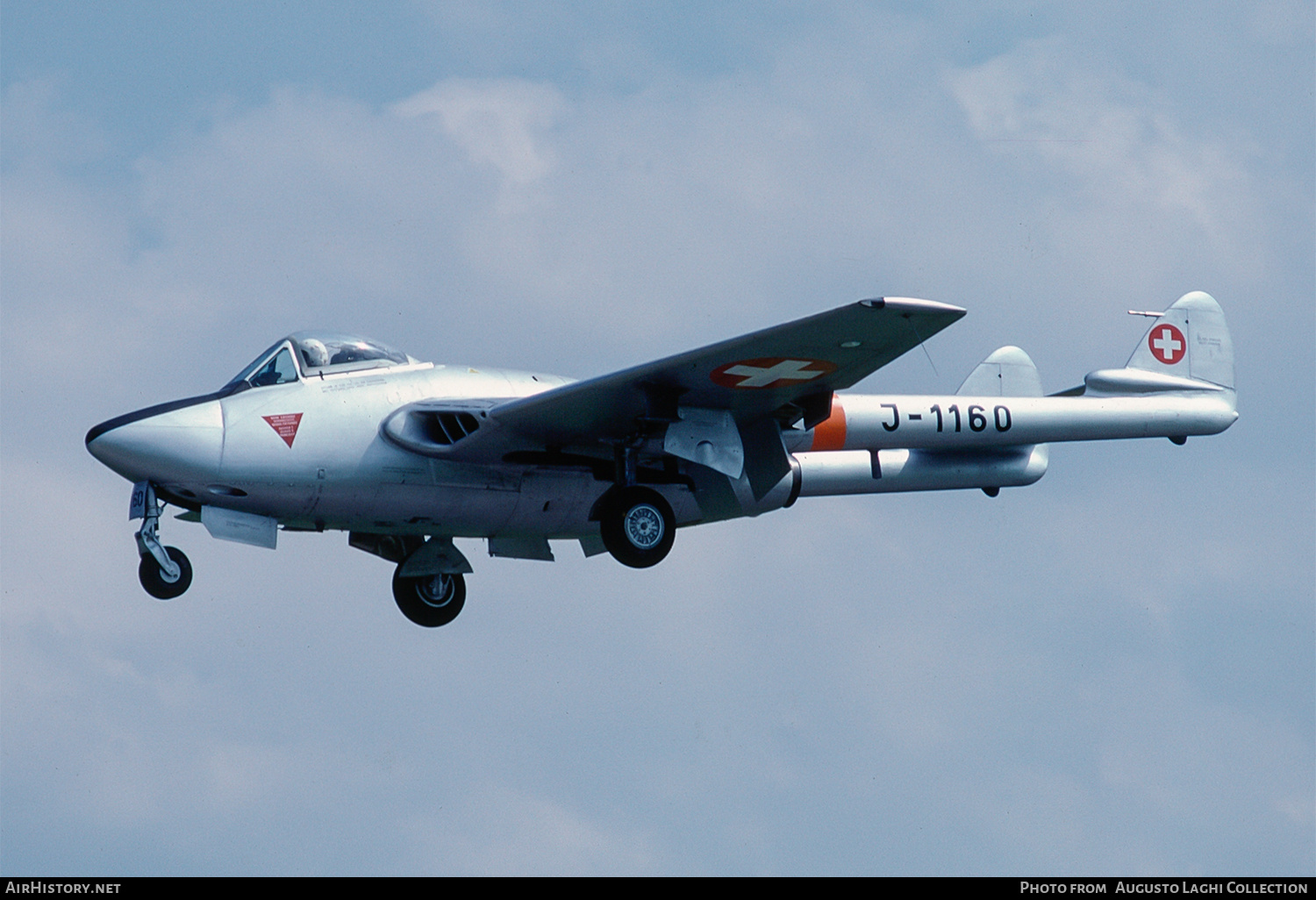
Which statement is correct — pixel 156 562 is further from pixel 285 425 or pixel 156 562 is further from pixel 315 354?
pixel 315 354

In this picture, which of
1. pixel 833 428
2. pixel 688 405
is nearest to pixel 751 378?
pixel 688 405

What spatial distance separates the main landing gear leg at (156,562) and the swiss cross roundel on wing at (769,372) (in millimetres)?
6026

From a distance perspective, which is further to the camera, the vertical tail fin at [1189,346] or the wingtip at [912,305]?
the vertical tail fin at [1189,346]

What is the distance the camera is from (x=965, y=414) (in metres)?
23.3

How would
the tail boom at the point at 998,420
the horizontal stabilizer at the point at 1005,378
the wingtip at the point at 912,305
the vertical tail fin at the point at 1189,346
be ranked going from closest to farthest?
1. the wingtip at the point at 912,305
2. the tail boom at the point at 998,420
3. the horizontal stabilizer at the point at 1005,378
4. the vertical tail fin at the point at 1189,346

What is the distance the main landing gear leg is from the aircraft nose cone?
Answer: 0.33 meters

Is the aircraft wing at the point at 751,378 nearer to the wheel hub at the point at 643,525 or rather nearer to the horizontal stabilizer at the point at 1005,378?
the wheel hub at the point at 643,525

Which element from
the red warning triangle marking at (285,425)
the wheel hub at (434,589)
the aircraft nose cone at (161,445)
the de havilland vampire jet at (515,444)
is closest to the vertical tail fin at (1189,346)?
the de havilland vampire jet at (515,444)

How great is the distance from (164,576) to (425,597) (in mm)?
4145

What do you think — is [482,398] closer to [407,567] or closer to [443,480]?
[443,480]

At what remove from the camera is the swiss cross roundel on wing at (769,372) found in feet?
63.7

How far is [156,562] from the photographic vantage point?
63.3ft

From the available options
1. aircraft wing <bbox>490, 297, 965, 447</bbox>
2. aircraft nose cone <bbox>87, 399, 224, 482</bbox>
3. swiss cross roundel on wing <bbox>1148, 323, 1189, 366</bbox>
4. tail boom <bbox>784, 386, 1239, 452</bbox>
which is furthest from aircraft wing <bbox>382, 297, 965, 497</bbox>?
swiss cross roundel on wing <bbox>1148, 323, 1189, 366</bbox>
